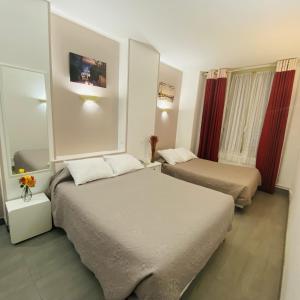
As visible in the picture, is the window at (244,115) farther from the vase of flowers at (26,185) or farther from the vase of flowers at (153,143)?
the vase of flowers at (26,185)

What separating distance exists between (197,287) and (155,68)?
10.6ft

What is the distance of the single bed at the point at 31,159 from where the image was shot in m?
1.93

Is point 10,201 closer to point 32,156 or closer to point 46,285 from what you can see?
point 32,156

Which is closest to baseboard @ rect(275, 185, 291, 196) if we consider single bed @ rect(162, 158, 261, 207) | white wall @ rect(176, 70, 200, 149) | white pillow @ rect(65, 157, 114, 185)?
single bed @ rect(162, 158, 261, 207)

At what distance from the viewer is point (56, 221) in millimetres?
1902

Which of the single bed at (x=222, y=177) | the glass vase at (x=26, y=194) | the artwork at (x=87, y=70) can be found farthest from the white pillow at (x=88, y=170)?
the single bed at (x=222, y=177)

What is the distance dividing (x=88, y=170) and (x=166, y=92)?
2582mm

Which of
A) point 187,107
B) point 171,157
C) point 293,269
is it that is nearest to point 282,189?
point 171,157

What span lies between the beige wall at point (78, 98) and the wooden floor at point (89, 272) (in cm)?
119

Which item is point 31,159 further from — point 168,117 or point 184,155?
point 168,117

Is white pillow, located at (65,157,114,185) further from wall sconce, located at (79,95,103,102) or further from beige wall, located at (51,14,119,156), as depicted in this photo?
wall sconce, located at (79,95,103,102)

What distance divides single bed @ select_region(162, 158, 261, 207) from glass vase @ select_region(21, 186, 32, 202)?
7.35 ft

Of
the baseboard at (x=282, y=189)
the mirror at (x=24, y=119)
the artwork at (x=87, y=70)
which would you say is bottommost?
the baseboard at (x=282, y=189)

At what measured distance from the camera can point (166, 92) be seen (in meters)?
3.82
